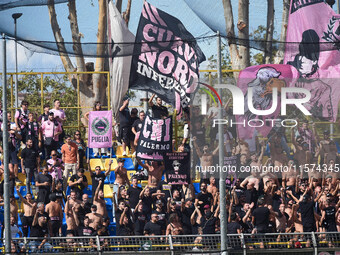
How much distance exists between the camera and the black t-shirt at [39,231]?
1527 cm

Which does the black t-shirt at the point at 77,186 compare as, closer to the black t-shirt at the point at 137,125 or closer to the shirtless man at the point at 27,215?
the shirtless man at the point at 27,215

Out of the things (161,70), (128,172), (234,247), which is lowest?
(234,247)

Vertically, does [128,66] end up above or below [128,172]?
above

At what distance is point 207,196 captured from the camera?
1548cm

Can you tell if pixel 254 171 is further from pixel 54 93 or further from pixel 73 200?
pixel 54 93

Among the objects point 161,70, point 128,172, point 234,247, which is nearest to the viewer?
point 234,247

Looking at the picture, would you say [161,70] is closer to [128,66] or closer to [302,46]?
[128,66]

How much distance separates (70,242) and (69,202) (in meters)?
1.26

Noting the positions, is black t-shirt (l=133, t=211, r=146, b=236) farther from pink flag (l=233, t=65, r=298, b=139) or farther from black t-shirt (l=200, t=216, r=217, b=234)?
pink flag (l=233, t=65, r=298, b=139)

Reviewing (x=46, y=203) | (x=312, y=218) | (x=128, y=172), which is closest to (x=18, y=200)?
(x=46, y=203)

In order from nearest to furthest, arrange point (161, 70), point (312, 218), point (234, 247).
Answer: point (234, 247) → point (312, 218) → point (161, 70)

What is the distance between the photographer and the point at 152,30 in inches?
654

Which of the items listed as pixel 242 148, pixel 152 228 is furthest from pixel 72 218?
pixel 242 148

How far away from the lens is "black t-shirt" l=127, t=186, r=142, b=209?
51.8 feet
